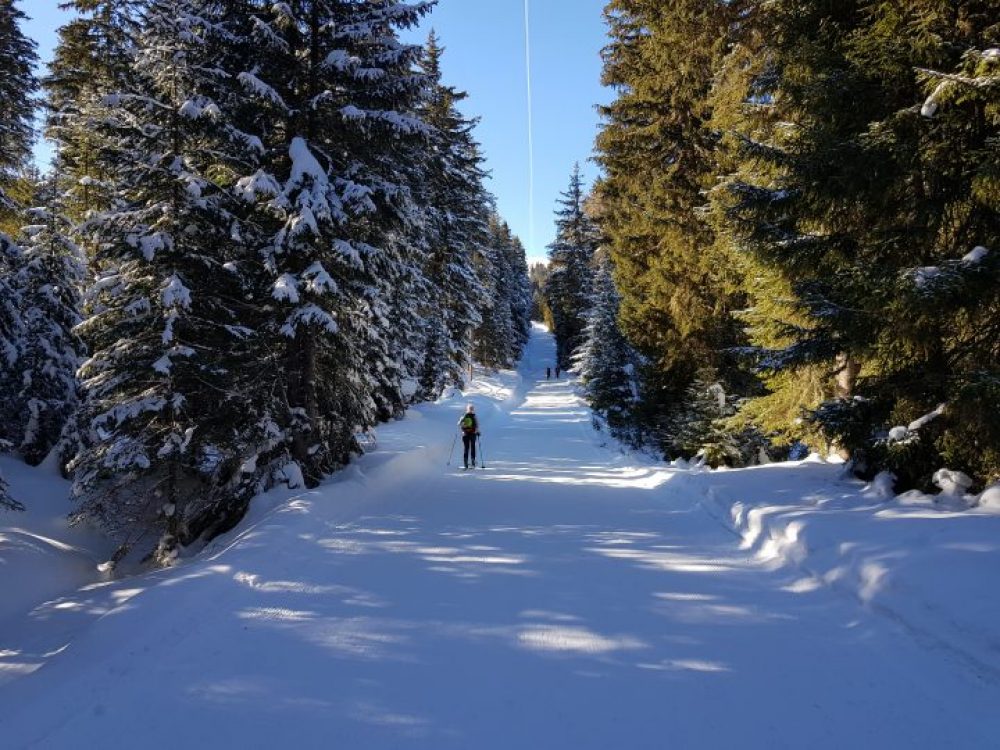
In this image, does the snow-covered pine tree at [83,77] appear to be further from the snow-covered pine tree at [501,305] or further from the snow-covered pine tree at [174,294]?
the snow-covered pine tree at [501,305]

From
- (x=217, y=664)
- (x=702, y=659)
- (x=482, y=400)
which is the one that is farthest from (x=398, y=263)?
(x=482, y=400)

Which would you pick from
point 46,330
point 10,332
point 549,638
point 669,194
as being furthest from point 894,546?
point 46,330

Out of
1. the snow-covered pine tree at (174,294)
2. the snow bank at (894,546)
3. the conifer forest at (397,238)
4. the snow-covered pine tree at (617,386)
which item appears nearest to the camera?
the snow bank at (894,546)

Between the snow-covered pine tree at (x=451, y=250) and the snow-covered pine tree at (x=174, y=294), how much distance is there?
14.2 m

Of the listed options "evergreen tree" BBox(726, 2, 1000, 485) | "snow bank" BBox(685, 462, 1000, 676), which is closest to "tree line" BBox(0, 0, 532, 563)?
"evergreen tree" BBox(726, 2, 1000, 485)

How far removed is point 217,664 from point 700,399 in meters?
12.0

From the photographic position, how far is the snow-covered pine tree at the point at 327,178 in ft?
30.6

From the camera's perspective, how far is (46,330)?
15.5m

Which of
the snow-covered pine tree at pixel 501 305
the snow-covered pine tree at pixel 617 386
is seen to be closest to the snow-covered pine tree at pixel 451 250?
the snow-covered pine tree at pixel 501 305

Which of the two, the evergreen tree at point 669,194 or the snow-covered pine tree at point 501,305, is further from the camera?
the snow-covered pine tree at point 501,305

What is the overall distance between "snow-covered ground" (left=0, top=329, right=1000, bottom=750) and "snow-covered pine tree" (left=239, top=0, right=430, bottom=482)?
3530mm

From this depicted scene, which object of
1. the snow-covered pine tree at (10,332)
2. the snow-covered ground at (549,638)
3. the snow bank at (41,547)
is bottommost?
the snow bank at (41,547)

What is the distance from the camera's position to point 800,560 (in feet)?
18.2

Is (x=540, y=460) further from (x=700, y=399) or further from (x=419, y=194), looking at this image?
(x=419, y=194)
